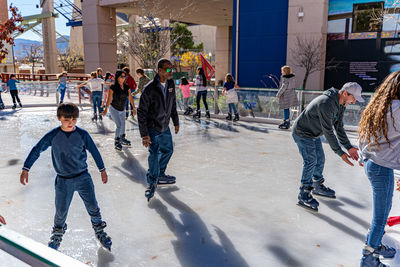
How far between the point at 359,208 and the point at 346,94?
172 cm

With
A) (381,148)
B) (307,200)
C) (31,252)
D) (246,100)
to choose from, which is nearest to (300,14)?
(246,100)

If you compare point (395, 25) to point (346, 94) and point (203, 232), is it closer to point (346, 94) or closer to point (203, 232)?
point (346, 94)

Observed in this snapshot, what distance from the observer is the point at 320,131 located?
14.4ft

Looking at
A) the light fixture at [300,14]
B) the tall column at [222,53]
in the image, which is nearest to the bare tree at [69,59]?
the tall column at [222,53]

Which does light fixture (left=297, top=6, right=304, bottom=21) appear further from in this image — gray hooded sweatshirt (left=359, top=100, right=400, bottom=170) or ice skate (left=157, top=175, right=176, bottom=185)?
gray hooded sweatshirt (left=359, top=100, right=400, bottom=170)

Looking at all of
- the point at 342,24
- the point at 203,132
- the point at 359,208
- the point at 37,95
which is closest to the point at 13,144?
the point at 203,132

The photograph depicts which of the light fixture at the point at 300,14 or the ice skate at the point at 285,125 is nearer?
the ice skate at the point at 285,125

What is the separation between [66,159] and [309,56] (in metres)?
15.4

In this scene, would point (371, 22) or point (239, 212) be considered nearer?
point (239, 212)

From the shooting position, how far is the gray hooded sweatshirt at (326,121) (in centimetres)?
391

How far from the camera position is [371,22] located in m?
15.6

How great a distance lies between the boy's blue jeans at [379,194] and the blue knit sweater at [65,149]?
2.52 m

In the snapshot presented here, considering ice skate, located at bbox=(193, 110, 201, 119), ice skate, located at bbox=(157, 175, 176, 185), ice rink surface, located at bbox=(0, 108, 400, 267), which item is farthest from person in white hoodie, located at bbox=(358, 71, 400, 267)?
ice skate, located at bbox=(193, 110, 201, 119)

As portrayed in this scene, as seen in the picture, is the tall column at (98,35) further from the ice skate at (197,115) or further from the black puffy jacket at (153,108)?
the black puffy jacket at (153,108)
